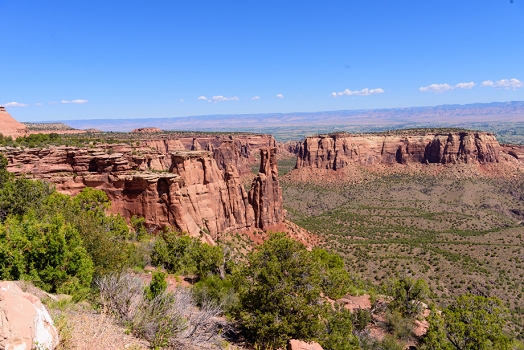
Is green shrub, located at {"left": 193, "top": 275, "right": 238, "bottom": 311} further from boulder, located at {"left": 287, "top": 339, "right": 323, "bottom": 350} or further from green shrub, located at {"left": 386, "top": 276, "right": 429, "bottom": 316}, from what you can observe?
green shrub, located at {"left": 386, "top": 276, "right": 429, "bottom": 316}

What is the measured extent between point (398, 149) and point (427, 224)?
54000 mm

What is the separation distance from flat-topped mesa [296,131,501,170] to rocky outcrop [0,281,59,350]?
11035 cm

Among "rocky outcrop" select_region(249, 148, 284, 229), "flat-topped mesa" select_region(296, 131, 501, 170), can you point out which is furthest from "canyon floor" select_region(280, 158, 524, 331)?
"rocky outcrop" select_region(249, 148, 284, 229)

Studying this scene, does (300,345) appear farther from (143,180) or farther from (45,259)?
(143,180)

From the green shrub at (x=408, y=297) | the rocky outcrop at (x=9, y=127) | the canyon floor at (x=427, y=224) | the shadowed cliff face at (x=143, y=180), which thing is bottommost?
the canyon floor at (x=427, y=224)

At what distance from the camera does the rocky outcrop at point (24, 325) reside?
5.95 m

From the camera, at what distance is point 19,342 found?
600 centimetres

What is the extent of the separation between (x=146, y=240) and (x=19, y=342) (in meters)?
22.8

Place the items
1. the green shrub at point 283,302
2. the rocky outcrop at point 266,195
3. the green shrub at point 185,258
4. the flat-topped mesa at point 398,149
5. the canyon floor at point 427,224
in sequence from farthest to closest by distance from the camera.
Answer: the flat-topped mesa at point 398,149
the rocky outcrop at point 266,195
the canyon floor at point 427,224
the green shrub at point 185,258
the green shrub at point 283,302

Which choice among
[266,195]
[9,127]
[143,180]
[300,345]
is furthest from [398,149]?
[300,345]

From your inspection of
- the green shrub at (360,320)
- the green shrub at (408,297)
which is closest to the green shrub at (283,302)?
the green shrub at (360,320)

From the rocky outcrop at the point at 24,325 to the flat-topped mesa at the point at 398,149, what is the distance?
110m

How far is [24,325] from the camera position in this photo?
20.7 ft

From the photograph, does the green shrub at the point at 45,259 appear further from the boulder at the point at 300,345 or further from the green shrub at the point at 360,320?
the green shrub at the point at 360,320
